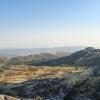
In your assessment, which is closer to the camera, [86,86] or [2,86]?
[86,86]

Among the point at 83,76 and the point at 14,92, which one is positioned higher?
the point at 83,76

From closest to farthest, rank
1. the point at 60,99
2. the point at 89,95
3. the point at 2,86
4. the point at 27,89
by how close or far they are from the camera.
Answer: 1. the point at 89,95
2. the point at 60,99
3. the point at 27,89
4. the point at 2,86

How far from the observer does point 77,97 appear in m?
75.1

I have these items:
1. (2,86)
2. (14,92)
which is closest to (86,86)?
(14,92)

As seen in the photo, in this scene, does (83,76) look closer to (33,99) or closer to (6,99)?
(33,99)

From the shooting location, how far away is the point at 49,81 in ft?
325

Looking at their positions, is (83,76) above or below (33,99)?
above

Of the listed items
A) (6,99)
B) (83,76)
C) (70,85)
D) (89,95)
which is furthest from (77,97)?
(6,99)

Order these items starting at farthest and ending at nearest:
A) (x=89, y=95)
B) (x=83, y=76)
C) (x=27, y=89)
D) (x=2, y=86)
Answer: (x=2, y=86), (x=27, y=89), (x=83, y=76), (x=89, y=95)

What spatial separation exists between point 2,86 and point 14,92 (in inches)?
504

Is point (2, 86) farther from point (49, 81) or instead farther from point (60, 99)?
point (60, 99)

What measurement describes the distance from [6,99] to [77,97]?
21.1m

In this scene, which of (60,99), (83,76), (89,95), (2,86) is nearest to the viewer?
(89,95)

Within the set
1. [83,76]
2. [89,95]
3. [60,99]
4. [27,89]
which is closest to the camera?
[89,95]
